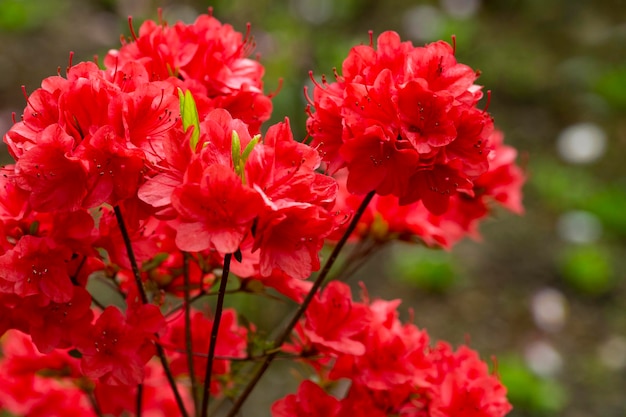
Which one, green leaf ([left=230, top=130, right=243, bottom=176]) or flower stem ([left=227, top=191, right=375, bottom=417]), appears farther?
flower stem ([left=227, top=191, right=375, bottom=417])

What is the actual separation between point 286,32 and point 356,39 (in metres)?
0.52

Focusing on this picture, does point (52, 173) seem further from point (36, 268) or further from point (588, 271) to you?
point (588, 271)

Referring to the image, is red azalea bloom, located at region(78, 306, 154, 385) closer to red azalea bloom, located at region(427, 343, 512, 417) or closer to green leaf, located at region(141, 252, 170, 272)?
green leaf, located at region(141, 252, 170, 272)

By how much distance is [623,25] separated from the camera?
14.8 feet

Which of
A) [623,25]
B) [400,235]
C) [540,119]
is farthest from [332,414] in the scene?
[623,25]

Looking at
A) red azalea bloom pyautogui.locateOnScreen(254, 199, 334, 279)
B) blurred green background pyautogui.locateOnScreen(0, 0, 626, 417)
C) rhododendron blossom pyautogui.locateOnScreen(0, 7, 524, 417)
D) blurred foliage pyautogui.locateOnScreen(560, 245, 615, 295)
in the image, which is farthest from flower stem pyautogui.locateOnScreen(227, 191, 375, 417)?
blurred foliage pyautogui.locateOnScreen(560, 245, 615, 295)

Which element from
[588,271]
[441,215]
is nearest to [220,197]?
[441,215]

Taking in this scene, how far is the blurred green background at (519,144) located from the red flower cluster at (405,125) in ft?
5.93

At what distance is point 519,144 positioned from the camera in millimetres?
3811

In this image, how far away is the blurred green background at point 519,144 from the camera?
9.62 feet

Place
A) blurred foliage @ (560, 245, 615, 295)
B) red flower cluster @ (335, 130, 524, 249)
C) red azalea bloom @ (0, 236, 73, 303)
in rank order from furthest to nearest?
1. blurred foliage @ (560, 245, 615, 295)
2. red flower cluster @ (335, 130, 524, 249)
3. red azalea bloom @ (0, 236, 73, 303)

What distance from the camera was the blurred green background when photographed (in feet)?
9.62

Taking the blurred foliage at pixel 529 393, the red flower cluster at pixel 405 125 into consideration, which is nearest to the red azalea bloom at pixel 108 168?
the red flower cluster at pixel 405 125

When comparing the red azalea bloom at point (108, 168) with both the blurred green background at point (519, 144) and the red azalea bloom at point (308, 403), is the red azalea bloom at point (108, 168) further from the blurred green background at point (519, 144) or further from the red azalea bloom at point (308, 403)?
the blurred green background at point (519, 144)
